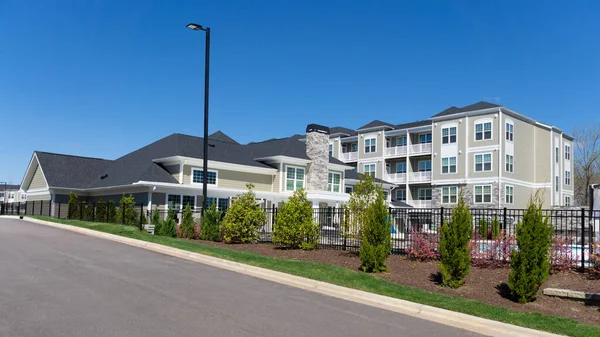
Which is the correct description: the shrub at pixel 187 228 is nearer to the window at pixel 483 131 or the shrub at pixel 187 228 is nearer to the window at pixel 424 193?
the window at pixel 483 131

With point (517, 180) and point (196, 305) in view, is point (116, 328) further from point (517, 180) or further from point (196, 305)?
point (517, 180)

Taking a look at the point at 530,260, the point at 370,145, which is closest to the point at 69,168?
the point at 370,145

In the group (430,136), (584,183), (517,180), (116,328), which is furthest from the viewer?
(584,183)

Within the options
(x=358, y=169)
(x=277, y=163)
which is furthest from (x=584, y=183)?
(x=277, y=163)

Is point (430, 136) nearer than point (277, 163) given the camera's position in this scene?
No

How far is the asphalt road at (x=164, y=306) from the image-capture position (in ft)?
21.9

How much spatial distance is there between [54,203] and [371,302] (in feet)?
109

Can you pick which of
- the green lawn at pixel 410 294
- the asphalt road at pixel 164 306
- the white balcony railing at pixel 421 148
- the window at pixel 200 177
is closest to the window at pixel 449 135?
the white balcony railing at pixel 421 148

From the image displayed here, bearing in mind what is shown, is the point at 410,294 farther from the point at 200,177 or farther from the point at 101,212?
the point at 101,212

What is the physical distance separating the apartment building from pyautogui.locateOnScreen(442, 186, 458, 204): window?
0.29ft

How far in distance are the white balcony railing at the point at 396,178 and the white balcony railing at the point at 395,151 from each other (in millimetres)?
2062

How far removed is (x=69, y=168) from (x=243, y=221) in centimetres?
2540

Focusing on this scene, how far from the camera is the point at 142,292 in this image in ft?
29.5

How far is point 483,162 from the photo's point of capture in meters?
42.4
